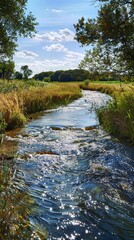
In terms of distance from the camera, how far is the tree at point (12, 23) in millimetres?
13947

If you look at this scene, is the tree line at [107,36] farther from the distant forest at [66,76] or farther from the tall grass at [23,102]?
the tall grass at [23,102]

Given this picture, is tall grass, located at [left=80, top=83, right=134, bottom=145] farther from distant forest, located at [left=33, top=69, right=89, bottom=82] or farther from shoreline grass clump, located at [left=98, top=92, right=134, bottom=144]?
distant forest, located at [left=33, top=69, right=89, bottom=82]

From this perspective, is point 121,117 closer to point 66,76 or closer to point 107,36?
point 107,36

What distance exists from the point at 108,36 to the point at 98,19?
871mm

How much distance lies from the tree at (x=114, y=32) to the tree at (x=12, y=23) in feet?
11.8

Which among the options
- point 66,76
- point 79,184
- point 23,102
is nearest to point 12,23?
point 23,102

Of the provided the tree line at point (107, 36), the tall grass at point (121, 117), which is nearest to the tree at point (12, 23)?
the tree line at point (107, 36)

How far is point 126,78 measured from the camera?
41.8 ft

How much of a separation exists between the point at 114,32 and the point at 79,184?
739cm

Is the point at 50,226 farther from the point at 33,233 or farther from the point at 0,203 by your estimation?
the point at 0,203

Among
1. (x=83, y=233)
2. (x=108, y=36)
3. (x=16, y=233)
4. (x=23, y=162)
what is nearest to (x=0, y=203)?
(x=16, y=233)

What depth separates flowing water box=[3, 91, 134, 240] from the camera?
Answer: 452cm

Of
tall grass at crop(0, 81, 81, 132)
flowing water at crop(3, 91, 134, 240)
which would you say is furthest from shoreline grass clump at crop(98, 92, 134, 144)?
tall grass at crop(0, 81, 81, 132)

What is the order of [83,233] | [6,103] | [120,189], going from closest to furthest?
[83,233], [120,189], [6,103]
